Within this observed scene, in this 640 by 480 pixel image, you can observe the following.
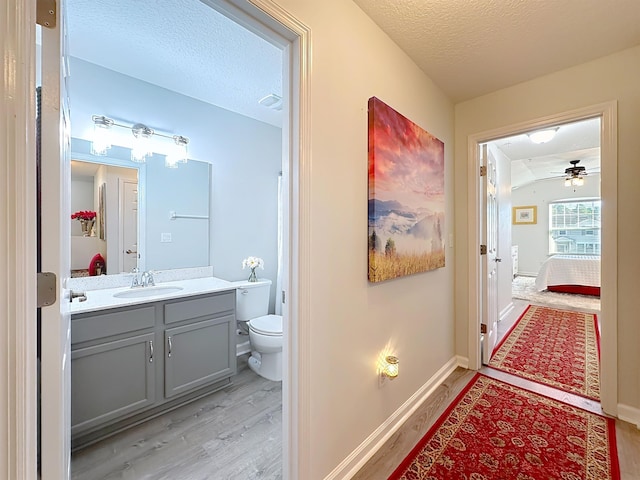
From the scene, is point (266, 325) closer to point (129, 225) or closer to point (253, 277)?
point (253, 277)

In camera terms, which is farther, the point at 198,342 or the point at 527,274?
the point at 527,274

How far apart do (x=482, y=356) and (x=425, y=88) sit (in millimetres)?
2393

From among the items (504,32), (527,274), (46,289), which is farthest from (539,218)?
(46,289)

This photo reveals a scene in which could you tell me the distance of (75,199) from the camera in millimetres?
1979

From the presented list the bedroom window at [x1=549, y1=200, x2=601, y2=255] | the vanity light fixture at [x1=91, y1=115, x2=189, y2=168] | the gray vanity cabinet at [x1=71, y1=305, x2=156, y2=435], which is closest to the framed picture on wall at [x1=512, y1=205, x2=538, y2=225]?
the bedroom window at [x1=549, y1=200, x2=601, y2=255]

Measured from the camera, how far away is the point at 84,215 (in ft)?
6.64

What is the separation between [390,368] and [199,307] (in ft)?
4.59

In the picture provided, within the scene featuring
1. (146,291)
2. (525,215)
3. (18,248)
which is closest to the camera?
(18,248)

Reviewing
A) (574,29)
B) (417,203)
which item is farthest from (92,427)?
(574,29)

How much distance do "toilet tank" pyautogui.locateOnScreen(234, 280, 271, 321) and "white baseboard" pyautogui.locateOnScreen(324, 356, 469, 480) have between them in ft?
4.95

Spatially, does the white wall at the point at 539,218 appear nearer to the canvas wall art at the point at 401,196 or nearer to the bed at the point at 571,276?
the bed at the point at 571,276

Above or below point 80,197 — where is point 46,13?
above

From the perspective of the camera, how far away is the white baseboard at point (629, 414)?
5.95 ft

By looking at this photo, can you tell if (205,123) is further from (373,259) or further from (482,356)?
(482,356)
